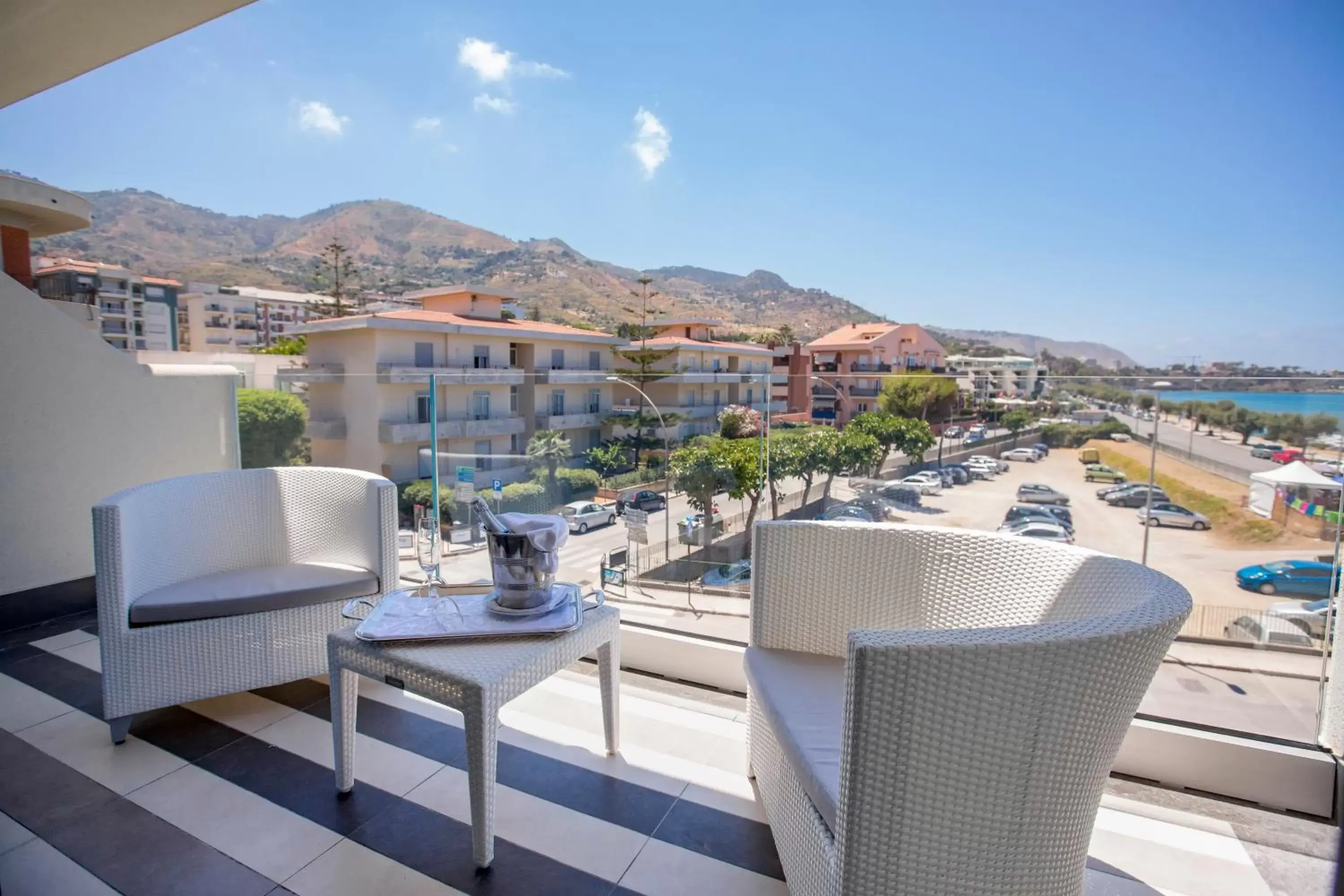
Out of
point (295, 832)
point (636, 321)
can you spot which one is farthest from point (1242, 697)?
point (636, 321)

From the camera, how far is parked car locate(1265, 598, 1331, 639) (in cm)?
191

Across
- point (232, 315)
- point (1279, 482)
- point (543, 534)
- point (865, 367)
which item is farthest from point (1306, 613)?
point (232, 315)

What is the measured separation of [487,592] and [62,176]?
3560cm

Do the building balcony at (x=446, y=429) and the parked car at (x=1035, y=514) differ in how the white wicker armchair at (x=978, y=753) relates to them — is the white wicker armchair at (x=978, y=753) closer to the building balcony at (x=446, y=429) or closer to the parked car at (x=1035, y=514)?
the parked car at (x=1035, y=514)

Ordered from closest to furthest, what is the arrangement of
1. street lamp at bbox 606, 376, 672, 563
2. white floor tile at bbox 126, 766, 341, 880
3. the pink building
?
white floor tile at bbox 126, 766, 341, 880
the pink building
street lamp at bbox 606, 376, 672, 563

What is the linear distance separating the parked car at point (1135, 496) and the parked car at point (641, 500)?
1644mm

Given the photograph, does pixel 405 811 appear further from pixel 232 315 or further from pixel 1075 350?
pixel 232 315

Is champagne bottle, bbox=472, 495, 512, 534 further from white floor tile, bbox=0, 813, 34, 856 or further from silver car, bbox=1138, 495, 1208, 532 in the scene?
silver car, bbox=1138, 495, 1208, 532

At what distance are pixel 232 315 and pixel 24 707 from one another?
51.8 meters

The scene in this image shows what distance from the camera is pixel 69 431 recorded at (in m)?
3.20

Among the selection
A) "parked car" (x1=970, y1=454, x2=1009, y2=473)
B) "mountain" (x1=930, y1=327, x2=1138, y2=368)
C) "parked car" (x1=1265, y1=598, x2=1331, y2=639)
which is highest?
"mountain" (x1=930, y1=327, x2=1138, y2=368)

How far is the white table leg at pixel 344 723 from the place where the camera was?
1.71 metres

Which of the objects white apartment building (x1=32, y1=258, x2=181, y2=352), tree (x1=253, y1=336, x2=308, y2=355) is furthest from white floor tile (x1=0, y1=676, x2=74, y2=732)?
tree (x1=253, y1=336, x2=308, y2=355)

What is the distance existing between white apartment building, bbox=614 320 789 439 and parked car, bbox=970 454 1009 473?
734 mm
